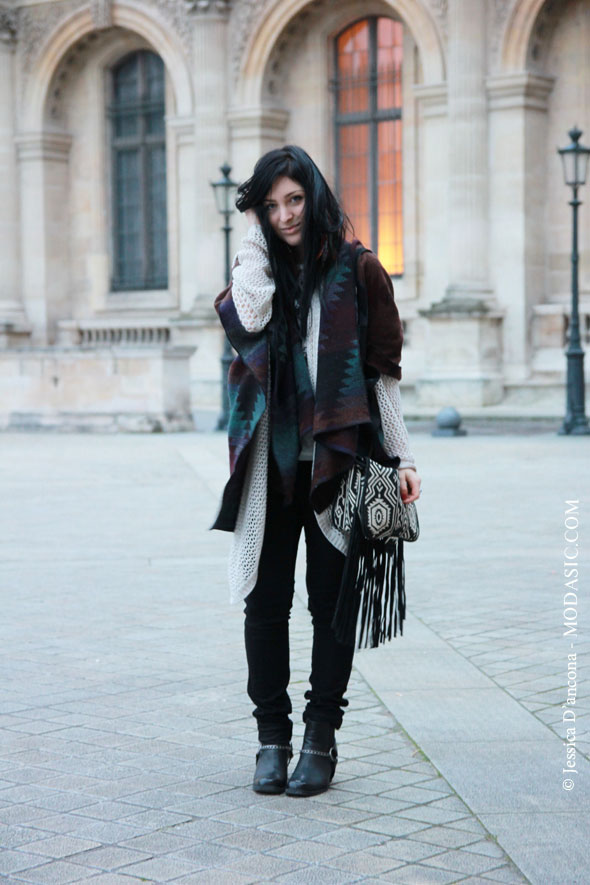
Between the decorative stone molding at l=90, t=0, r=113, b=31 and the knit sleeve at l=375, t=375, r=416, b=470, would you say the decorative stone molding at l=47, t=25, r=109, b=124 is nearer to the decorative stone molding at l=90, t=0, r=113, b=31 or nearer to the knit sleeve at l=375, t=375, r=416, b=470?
the decorative stone molding at l=90, t=0, r=113, b=31

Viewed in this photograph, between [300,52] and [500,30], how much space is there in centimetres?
496

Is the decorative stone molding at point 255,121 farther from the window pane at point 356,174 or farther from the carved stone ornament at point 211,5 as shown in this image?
the carved stone ornament at point 211,5

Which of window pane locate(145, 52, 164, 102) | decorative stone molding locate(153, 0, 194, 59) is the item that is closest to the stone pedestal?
decorative stone molding locate(153, 0, 194, 59)

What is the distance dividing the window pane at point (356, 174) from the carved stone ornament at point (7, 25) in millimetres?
7239

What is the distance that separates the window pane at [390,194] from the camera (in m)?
26.6

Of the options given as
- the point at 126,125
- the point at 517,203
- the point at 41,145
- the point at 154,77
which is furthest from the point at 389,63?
the point at 41,145

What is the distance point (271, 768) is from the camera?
420 cm

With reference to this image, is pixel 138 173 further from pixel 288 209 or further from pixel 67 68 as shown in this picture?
pixel 288 209

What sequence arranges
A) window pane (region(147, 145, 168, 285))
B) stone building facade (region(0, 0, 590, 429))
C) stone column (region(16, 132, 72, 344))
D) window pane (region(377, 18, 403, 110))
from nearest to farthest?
stone building facade (region(0, 0, 590, 429)) → window pane (region(377, 18, 403, 110)) → window pane (region(147, 145, 168, 285)) → stone column (region(16, 132, 72, 344))

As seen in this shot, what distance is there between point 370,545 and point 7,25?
27632 millimetres

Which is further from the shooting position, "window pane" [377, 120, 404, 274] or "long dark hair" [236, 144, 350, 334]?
"window pane" [377, 120, 404, 274]

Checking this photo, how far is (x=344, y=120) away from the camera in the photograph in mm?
27297

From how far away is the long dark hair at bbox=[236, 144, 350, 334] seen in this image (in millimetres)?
4145

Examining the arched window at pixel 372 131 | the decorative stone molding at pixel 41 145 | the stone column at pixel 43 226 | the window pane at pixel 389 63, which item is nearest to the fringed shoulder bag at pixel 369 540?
the arched window at pixel 372 131
